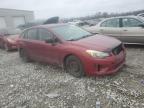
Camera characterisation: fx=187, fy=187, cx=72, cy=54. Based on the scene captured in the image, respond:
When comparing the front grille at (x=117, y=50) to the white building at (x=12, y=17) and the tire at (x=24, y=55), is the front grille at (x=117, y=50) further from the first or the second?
the white building at (x=12, y=17)

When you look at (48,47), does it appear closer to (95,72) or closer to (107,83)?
(95,72)

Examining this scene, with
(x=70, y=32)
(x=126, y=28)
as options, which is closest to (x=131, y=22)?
(x=126, y=28)

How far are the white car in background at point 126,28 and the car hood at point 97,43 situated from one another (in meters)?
2.57

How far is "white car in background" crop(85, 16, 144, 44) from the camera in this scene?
298 inches

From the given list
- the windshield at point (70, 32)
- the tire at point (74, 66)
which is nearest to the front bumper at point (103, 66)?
the tire at point (74, 66)

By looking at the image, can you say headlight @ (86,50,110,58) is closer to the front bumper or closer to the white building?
the front bumper

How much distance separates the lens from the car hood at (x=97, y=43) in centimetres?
494

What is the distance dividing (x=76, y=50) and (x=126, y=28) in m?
3.70

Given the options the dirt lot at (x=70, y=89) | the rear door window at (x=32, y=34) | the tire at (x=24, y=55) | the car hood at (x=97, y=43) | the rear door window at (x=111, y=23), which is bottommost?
the dirt lot at (x=70, y=89)

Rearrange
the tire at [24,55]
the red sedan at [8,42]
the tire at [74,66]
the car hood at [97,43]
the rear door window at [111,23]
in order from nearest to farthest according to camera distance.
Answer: the car hood at [97,43] → the tire at [74,66] → the tire at [24,55] → the rear door window at [111,23] → the red sedan at [8,42]

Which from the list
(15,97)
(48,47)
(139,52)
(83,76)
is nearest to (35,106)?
(15,97)

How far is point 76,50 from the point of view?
16.6ft

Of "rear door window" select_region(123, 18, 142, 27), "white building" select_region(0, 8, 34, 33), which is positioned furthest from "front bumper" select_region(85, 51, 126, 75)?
"white building" select_region(0, 8, 34, 33)

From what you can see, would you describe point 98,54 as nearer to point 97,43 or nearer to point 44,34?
point 97,43
